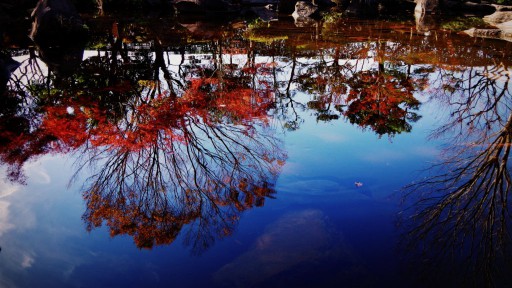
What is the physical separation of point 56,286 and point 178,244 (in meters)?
1.73

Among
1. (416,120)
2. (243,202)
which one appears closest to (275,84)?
(416,120)

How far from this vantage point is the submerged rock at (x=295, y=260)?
4703 mm

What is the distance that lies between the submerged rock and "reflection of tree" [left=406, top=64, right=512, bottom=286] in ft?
3.93

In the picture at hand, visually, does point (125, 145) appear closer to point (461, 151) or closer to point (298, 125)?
point (298, 125)

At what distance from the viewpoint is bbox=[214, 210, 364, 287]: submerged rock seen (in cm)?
470

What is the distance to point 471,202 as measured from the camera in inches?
242

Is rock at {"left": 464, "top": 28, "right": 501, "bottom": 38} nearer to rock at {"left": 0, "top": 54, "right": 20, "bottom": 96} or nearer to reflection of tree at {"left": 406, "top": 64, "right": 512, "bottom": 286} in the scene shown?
reflection of tree at {"left": 406, "top": 64, "right": 512, "bottom": 286}

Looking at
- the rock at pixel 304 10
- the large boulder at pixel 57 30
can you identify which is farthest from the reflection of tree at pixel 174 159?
the rock at pixel 304 10

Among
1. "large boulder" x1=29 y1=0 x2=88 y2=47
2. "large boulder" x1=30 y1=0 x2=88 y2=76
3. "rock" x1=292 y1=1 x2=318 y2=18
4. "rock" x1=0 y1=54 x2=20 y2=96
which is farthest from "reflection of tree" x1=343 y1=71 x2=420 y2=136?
"large boulder" x1=29 y1=0 x2=88 y2=47

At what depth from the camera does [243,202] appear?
261 inches

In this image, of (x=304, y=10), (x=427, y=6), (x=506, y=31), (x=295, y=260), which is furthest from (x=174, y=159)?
(x=427, y=6)

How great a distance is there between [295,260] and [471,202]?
11.4ft

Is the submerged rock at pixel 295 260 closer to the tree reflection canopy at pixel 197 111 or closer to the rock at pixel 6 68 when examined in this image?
the tree reflection canopy at pixel 197 111

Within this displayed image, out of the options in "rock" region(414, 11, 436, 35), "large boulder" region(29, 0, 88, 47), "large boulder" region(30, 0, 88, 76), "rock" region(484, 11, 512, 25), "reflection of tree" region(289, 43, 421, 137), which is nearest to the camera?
"reflection of tree" region(289, 43, 421, 137)
